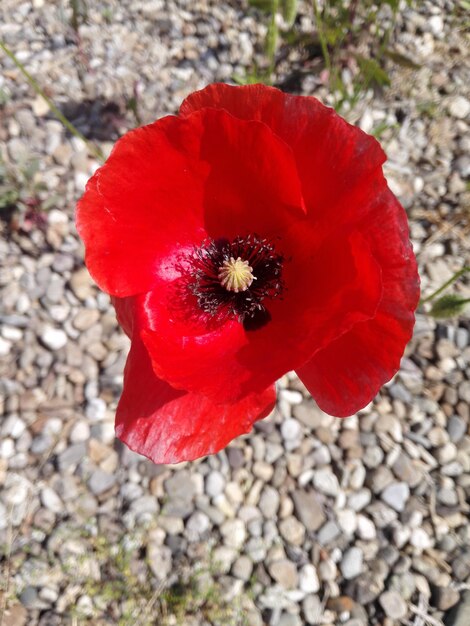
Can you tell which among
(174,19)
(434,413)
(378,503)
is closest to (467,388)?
(434,413)

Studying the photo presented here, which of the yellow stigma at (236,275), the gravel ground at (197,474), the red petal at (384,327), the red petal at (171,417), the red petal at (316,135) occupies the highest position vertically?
the red petal at (316,135)

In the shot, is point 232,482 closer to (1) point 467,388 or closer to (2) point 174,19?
(1) point 467,388

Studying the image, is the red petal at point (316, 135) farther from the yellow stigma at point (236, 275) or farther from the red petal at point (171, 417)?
the red petal at point (171, 417)

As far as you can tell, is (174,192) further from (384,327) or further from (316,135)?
(384,327)

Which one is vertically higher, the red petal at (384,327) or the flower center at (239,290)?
the red petal at (384,327)

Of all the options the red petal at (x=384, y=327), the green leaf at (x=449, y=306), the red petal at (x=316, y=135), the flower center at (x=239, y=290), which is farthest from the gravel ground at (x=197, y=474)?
the red petal at (x=316, y=135)

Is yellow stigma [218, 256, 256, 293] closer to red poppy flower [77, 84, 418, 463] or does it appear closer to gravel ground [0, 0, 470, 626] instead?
red poppy flower [77, 84, 418, 463]

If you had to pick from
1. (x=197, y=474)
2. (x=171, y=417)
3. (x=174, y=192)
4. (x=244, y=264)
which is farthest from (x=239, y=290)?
(x=197, y=474)

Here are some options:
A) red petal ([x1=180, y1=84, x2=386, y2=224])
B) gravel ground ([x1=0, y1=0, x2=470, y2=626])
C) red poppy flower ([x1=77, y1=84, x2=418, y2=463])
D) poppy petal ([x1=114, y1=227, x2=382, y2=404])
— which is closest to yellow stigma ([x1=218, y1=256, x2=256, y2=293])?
red poppy flower ([x1=77, y1=84, x2=418, y2=463])
